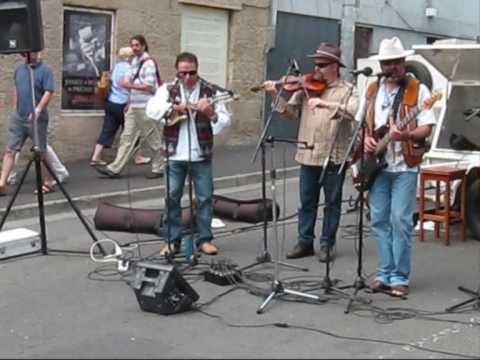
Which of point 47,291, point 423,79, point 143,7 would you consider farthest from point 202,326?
point 143,7

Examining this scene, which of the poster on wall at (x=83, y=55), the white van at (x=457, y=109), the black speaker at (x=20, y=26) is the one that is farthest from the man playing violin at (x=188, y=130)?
the poster on wall at (x=83, y=55)

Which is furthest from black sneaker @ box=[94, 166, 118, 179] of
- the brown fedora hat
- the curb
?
the brown fedora hat

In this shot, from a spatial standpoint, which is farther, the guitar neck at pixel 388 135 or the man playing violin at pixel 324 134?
the man playing violin at pixel 324 134

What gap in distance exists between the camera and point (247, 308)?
677 cm

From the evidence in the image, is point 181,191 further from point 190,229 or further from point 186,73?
point 186,73

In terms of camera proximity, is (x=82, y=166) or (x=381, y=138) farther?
(x=82, y=166)

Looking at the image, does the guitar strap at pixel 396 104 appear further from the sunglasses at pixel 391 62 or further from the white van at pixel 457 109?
the white van at pixel 457 109

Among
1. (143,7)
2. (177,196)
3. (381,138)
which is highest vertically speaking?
(143,7)

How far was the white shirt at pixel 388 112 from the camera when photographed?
271 inches

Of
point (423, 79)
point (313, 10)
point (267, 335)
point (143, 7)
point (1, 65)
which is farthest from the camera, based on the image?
point (313, 10)

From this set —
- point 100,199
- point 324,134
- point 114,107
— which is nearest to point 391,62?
point 324,134

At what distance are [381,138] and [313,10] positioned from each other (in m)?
10.6

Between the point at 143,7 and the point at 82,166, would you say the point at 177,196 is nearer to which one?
the point at 82,166

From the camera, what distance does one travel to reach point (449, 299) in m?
7.14
